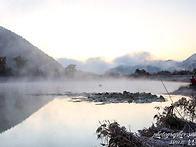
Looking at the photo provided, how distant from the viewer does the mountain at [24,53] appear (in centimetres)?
6321

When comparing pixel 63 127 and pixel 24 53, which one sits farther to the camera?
pixel 24 53

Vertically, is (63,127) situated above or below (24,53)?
below

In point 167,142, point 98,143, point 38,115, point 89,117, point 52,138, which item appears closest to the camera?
point 167,142

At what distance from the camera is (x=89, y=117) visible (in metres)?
9.42

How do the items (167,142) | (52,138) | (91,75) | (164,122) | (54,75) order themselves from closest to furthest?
1. (167,142)
2. (164,122)
3. (52,138)
4. (54,75)
5. (91,75)

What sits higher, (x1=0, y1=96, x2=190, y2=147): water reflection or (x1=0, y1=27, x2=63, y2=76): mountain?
(x1=0, y1=27, x2=63, y2=76): mountain

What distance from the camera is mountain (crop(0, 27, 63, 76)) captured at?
2488 inches

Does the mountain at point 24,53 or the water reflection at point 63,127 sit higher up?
the mountain at point 24,53

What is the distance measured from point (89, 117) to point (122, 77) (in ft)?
169

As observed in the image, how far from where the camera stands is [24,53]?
68.8 meters

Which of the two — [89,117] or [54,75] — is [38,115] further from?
[54,75]

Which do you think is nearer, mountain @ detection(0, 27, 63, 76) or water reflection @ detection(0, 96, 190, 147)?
water reflection @ detection(0, 96, 190, 147)

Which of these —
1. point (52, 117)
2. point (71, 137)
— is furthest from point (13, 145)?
point (52, 117)

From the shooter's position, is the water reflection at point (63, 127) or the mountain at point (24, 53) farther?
the mountain at point (24, 53)
